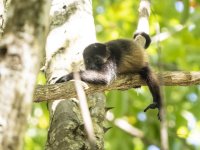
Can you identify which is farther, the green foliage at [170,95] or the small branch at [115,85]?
the green foliage at [170,95]

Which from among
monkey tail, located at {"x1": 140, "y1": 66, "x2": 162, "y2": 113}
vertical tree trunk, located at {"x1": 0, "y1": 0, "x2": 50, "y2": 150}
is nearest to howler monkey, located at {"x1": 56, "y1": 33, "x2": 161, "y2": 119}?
monkey tail, located at {"x1": 140, "y1": 66, "x2": 162, "y2": 113}

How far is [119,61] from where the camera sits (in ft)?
14.4

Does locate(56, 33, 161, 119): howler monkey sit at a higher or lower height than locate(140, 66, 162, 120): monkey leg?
higher

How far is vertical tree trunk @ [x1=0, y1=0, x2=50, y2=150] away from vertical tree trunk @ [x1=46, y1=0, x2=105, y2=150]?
1.83 m

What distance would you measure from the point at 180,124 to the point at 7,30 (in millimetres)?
4483

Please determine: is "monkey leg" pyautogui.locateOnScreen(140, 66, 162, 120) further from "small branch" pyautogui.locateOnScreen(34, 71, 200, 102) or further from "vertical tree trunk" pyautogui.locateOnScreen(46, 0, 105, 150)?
"vertical tree trunk" pyautogui.locateOnScreen(46, 0, 105, 150)

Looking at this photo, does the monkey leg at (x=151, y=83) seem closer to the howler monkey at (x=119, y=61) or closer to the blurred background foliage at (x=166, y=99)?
the howler monkey at (x=119, y=61)

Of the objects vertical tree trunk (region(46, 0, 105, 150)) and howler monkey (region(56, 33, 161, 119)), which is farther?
howler monkey (region(56, 33, 161, 119))

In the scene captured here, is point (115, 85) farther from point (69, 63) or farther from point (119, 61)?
point (119, 61)

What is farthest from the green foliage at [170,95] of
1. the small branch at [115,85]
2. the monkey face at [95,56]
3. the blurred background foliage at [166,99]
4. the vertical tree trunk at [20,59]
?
the vertical tree trunk at [20,59]

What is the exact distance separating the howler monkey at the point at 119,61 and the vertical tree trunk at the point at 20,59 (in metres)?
2.49

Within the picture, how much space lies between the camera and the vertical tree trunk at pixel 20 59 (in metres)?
1.15

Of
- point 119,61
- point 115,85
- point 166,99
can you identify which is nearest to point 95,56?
point 119,61

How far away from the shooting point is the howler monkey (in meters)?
3.91
